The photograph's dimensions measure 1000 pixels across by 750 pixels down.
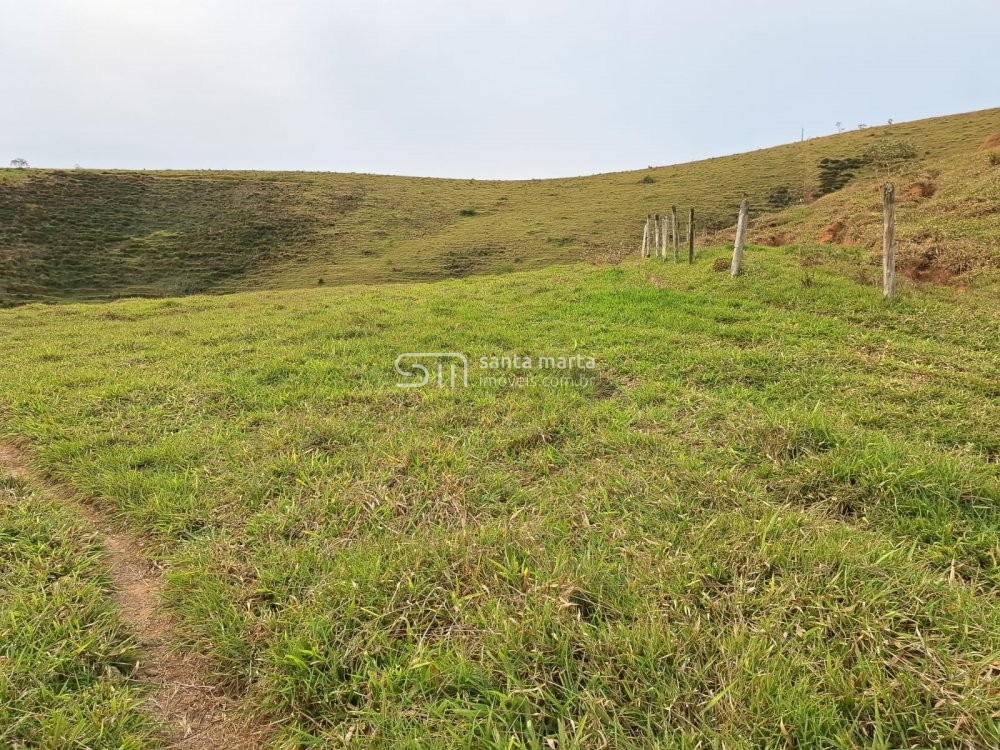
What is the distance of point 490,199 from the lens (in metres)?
44.8

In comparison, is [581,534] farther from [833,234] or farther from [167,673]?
[833,234]

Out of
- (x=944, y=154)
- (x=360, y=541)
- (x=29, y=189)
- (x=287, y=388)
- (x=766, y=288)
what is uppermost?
(x=29, y=189)

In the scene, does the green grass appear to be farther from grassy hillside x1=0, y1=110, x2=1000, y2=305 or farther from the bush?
the bush

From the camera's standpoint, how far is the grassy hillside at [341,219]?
86.3 ft

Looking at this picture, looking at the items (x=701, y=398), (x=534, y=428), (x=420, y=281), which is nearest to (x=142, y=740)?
(x=534, y=428)

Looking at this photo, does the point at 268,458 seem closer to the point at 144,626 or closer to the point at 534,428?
the point at 144,626

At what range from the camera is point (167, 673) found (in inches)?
91.4

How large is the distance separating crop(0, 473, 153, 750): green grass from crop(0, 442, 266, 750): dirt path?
0.07 metres

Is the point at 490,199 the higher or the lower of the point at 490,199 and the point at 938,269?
the higher

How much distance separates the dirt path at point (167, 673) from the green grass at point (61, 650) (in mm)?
72

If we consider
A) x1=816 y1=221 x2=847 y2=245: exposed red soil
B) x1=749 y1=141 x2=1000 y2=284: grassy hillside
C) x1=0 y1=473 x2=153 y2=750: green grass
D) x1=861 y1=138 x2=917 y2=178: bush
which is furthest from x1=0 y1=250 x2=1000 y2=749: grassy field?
x1=861 y1=138 x2=917 y2=178: bush

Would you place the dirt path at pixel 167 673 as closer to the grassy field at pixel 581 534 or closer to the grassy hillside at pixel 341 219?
the grassy field at pixel 581 534

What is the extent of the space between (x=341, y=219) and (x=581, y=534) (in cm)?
4055

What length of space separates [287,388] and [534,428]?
3.33 metres
